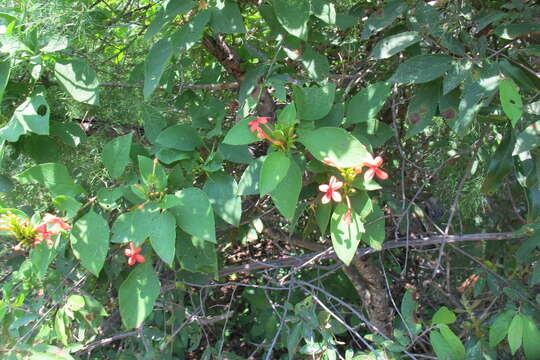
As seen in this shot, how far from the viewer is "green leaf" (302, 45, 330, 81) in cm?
123

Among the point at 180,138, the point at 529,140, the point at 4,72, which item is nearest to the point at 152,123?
the point at 180,138

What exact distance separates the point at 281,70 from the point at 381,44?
302 millimetres

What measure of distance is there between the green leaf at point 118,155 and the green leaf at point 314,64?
1.51ft

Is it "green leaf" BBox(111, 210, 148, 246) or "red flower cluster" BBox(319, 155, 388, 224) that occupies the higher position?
"red flower cluster" BBox(319, 155, 388, 224)

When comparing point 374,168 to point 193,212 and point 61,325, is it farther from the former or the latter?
point 61,325

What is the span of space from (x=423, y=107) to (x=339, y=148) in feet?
1.11

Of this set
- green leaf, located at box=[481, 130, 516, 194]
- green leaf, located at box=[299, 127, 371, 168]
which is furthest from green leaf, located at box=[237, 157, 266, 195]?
green leaf, located at box=[481, 130, 516, 194]

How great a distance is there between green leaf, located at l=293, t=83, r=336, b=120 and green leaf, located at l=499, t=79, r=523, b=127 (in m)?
0.33

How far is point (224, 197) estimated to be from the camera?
1.09 metres

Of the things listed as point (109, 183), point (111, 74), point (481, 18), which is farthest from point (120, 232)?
point (481, 18)

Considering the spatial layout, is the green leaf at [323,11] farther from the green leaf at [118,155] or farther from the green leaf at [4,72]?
the green leaf at [4,72]

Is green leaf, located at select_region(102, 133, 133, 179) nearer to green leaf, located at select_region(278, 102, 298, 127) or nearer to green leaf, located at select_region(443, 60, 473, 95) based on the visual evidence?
green leaf, located at select_region(278, 102, 298, 127)

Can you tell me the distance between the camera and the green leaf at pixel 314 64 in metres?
1.23

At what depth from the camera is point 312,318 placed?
1286 mm
